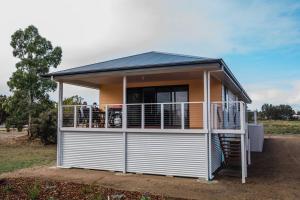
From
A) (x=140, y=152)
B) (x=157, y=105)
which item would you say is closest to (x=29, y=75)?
(x=157, y=105)

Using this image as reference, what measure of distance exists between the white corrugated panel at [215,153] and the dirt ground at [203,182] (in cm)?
72

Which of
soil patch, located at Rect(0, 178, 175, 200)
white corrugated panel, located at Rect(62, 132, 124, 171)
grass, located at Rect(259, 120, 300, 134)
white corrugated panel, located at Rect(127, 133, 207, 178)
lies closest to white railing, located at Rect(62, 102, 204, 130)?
white corrugated panel, located at Rect(62, 132, 124, 171)

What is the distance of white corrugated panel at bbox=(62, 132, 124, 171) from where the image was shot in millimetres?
13156

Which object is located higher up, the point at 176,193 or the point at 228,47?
the point at 228,47

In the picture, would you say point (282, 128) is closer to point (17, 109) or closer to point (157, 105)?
point (157, 105)

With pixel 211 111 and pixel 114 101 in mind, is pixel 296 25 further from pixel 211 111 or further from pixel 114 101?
pixel 114 101

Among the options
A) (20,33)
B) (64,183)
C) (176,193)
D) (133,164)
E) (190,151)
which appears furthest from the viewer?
(20,33)

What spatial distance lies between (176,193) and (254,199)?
7.22 ft

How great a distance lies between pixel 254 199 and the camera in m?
8.92

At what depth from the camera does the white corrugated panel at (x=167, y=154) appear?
38.6 feet

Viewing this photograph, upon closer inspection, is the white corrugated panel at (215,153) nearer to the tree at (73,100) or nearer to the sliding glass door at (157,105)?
the sliding glass door at (157,105)

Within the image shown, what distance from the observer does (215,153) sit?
504 inches

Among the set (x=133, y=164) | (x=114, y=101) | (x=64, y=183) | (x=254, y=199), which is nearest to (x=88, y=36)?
(x=114, y=101)

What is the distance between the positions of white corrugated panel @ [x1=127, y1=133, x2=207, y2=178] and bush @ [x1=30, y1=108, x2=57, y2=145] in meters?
13.0
